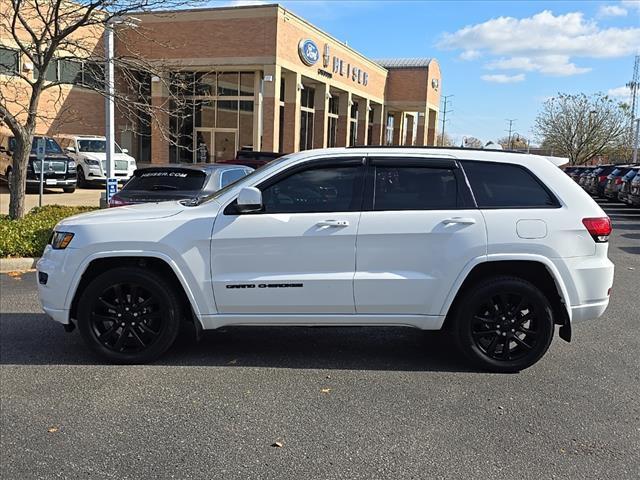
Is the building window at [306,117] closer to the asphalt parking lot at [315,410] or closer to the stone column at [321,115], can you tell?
the stone column at [321,115]

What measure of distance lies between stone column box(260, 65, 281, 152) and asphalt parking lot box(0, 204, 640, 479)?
72.2ft

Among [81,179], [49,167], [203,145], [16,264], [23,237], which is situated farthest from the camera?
[203,145]

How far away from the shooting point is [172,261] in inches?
186

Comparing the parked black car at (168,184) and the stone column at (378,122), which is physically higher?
the stone column at (378,122)

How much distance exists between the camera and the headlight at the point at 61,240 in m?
4.86

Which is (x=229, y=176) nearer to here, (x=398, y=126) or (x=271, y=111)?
(x=271, y=111)

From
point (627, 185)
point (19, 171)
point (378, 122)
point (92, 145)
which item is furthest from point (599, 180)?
point (378, 122)

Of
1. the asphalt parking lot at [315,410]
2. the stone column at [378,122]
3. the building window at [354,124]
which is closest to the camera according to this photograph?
the asphalt parking lot at [315,410]

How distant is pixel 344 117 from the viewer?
123 feet

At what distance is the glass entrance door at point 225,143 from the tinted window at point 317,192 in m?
26.0

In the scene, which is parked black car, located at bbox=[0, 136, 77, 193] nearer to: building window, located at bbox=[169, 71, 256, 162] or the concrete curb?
building window, located at bbox=[169, 71, 256, 162]

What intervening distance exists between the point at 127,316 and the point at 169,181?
14.2ft

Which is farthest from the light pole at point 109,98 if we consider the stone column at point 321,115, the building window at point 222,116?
the stone column at point 321,115

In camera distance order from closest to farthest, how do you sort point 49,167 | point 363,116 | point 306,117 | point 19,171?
1. point 19,171
2. point 49,167
3. point 306,117
4. point 363,116
